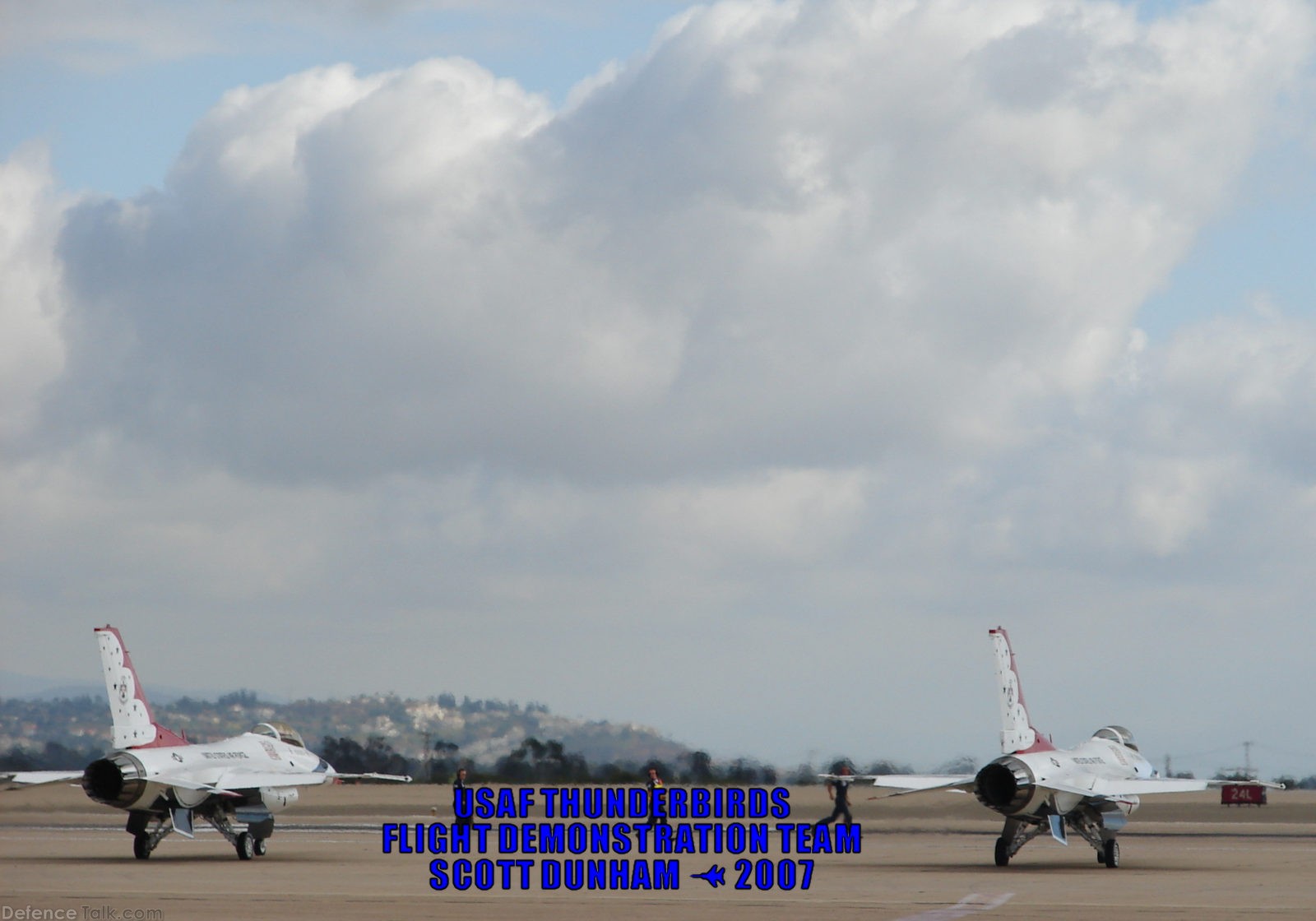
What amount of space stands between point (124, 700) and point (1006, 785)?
16980 millimetres

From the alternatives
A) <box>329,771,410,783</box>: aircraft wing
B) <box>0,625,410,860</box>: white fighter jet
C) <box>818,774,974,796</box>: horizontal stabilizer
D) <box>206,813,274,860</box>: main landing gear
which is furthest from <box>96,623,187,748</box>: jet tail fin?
<box>818,774,974,796</box>: horizontal stabilizer

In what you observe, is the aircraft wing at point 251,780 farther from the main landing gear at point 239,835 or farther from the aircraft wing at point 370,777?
the main landing gear at point 239,835

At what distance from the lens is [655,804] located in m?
36.0

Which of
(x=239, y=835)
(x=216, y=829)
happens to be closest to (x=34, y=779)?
(x=216, y=829)

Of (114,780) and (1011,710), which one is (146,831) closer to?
(114,780)

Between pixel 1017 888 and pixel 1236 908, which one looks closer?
pixel 1236 908

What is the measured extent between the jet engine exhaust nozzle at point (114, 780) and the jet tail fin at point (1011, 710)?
16.5 meters

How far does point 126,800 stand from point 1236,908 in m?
19.6

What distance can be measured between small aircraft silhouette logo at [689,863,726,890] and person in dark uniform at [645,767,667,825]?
480 cm

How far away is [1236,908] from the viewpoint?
21.8 m

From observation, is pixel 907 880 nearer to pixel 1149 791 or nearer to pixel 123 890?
pixel 1149 791

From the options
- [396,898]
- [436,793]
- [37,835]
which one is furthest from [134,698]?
[436,793]

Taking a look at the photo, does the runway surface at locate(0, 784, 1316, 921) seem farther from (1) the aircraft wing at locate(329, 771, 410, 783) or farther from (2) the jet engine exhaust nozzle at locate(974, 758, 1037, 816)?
(1) the aircraft wing at locate(329, 771, 410, 783)

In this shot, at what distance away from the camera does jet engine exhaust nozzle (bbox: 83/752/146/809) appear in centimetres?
2944
